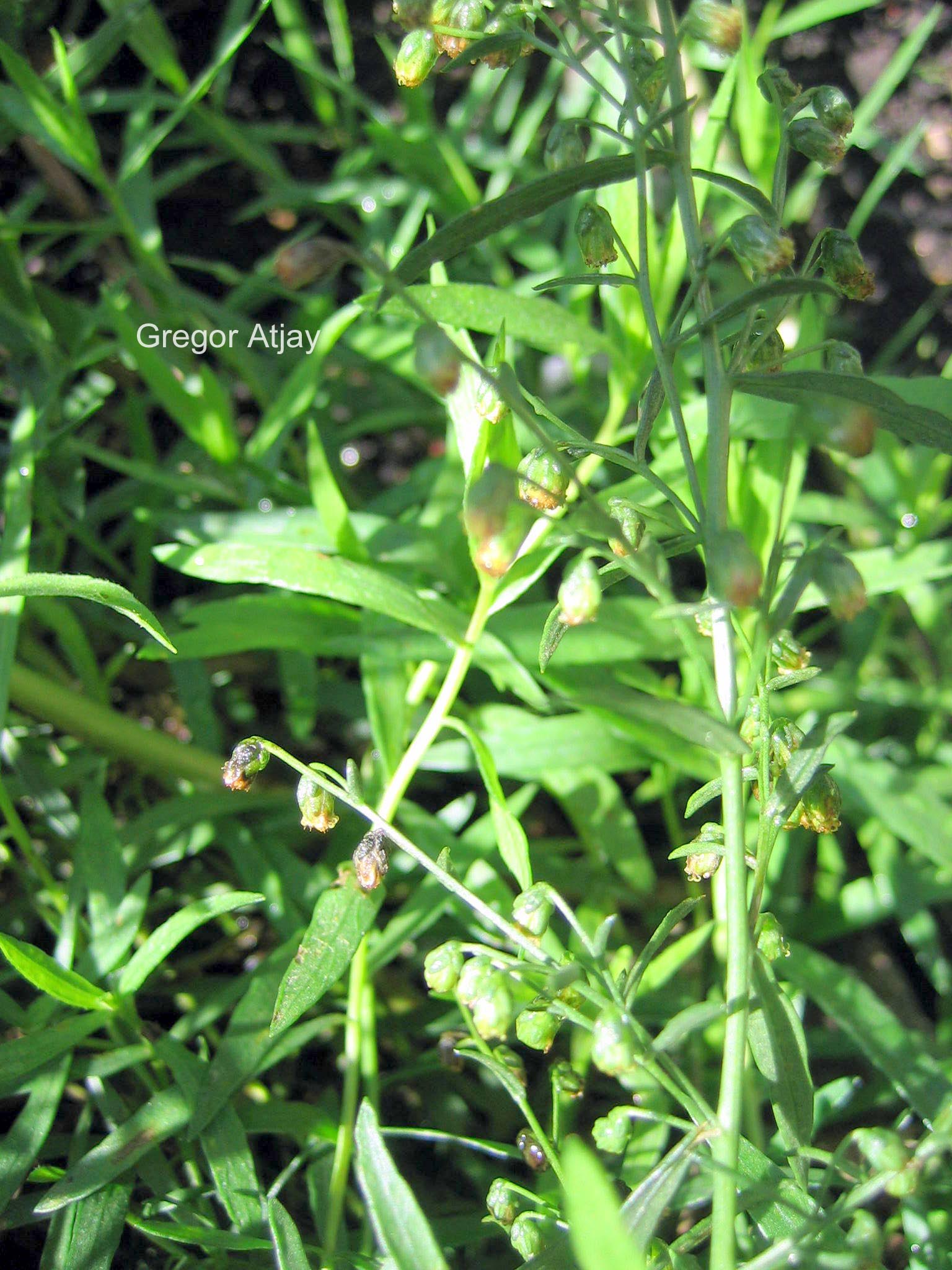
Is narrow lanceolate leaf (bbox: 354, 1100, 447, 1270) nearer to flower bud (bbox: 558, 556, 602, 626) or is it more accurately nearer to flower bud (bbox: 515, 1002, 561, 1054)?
flower bud (bbox: 515, 1002, 561, 1054)

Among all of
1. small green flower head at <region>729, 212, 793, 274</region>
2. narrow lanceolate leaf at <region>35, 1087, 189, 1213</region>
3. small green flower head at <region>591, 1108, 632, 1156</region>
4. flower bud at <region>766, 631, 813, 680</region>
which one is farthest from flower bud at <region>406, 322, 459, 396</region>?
narrow lanceolate leaf at <region>35, 1087, 189, 1213</region>

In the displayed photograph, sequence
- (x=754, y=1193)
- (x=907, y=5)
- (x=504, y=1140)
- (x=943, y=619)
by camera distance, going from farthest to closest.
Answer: (x=907, y=5) → (x=943, y=619) → (x=504, y=1140) → (x=754, y=1193)

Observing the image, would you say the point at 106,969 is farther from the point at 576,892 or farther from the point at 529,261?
the point at 529,261

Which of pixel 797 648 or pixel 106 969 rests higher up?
pixel 797 648

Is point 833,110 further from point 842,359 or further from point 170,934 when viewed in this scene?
point 170,934

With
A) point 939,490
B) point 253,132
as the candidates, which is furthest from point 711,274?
point 253,132

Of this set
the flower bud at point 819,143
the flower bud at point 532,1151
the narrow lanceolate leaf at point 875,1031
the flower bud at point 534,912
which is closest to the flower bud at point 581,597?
the flower bud at point 534,912
